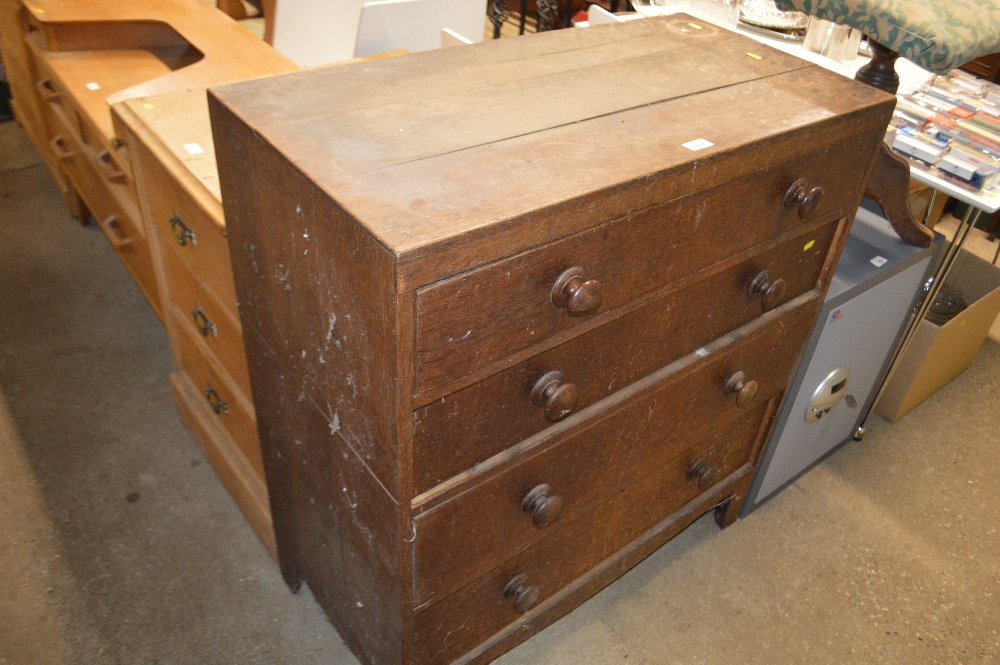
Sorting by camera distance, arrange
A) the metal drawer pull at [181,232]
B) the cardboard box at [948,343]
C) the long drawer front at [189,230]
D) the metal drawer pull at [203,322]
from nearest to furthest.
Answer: the long drawer front at [189,230] → the metal drawer pull at [181,232] → the metal drawer pull at [203,322] → the cardboard box at [948,343]

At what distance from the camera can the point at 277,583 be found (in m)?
1.80

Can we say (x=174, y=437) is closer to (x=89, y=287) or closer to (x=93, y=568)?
(x=93, y=568)

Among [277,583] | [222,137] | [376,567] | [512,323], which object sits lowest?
[277,583]

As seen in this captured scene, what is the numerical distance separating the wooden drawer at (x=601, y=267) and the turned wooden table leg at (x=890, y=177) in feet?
0.73

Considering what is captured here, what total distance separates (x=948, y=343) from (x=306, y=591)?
1881mm

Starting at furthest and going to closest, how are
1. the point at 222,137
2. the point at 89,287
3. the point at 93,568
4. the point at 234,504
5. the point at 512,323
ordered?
the point at 89,287, the point at 234,504, the point at 93,568, the point at 222,137, the point at 512,323

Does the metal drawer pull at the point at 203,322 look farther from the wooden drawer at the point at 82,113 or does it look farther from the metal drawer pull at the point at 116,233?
the metal drawer pull at the point at 116,233

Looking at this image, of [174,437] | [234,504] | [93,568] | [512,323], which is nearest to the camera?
[512,323]

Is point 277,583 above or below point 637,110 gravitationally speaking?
below

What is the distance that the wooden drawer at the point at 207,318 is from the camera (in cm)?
159

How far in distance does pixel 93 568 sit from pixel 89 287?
1.18m

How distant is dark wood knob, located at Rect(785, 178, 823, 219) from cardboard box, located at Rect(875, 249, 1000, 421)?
112 centimetres

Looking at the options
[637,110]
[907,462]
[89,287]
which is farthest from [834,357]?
[89,287]

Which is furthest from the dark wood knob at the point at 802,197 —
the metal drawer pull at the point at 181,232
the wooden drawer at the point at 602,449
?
the metal drawer pull at the point at 181,232
